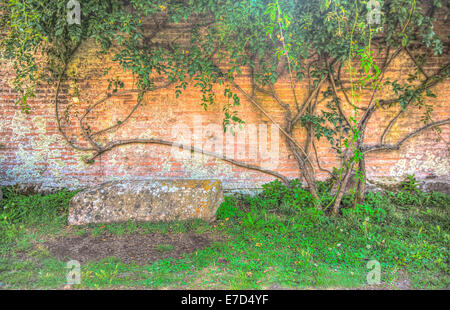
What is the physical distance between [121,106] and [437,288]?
5319 millimetres

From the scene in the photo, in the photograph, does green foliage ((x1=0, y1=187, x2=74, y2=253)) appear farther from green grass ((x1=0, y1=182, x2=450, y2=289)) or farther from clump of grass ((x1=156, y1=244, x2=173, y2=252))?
clump of grass ((x1=156, y1=244, x2=173, y2=252))

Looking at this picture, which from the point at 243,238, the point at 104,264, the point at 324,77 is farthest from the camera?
the point at 324,77

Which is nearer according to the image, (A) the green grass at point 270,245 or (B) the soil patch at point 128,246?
(A) the green grass at point 270,245

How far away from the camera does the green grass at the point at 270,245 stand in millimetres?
3021

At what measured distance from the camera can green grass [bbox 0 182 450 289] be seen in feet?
9.91

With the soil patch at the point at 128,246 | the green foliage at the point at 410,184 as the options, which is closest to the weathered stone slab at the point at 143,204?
the soil patch at the point at 128,246

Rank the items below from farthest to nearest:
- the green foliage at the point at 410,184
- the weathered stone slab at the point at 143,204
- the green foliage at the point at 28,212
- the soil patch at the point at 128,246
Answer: the green foliage at the point at 410,184 → the weathered stone slab at the point at 143,204 → the green foliage at the point at 28,212 → the soil patch at the point at 128,246

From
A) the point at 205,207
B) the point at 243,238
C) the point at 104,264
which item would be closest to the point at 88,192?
the point at 104,264

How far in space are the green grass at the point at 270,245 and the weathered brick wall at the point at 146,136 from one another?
1.58 ft

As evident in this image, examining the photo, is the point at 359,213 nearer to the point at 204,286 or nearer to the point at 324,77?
the point at 324,77

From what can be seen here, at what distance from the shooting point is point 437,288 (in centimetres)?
293

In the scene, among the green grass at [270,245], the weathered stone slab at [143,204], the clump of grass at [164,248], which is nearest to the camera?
the green grass at [270,245]

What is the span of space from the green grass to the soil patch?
3.7 inches

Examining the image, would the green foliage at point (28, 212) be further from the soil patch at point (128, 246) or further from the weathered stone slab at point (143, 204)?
the soil patch at point (128, 246)
